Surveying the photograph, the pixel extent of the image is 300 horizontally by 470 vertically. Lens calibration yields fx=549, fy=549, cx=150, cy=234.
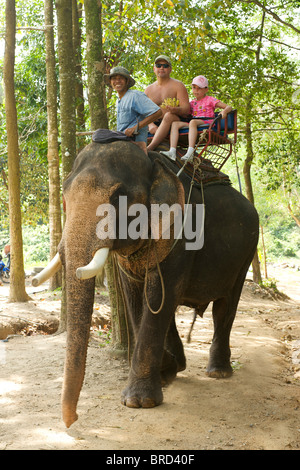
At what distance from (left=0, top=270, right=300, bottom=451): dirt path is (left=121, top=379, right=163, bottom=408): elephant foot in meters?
0.07

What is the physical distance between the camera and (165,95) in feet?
19.1

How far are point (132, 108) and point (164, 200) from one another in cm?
98

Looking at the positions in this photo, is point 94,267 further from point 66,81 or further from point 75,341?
point 66,81

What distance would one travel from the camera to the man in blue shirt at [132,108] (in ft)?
16.1

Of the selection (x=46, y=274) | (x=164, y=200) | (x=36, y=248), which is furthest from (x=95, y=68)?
(x=36, y=248)

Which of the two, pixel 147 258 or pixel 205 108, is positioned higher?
pixel 205 108

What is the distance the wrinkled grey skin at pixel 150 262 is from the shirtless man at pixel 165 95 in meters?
0.57

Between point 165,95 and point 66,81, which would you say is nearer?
point 165,95

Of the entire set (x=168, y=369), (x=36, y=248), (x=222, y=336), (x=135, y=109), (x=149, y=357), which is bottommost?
(x=36, y=248)

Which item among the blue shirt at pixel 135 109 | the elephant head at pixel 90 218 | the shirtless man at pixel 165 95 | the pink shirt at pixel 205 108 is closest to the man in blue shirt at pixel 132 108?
the blue shirt at pixel 135 109

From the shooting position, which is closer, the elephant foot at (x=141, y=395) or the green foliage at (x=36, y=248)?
the elephant foot at (x=141, y=395)

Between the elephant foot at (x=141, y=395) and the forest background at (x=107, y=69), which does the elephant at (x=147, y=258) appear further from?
the forest background at (x=107, y=69)

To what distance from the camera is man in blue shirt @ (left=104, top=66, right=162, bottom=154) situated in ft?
16.1
